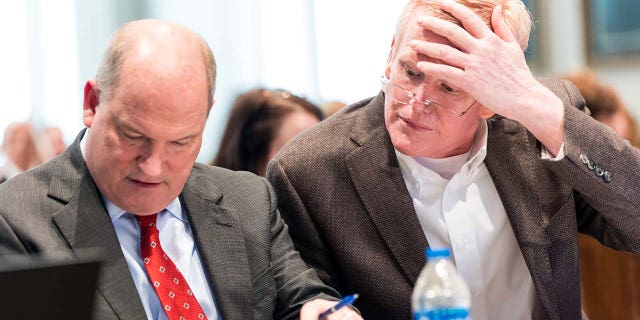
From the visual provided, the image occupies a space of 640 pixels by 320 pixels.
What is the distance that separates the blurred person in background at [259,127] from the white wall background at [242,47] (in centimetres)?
168

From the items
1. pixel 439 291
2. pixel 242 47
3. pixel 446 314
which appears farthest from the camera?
pixel 242 47

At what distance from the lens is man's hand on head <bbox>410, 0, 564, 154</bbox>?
2092 mm

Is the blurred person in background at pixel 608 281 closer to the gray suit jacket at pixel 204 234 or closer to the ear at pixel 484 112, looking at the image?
the ear at pixel 484 112

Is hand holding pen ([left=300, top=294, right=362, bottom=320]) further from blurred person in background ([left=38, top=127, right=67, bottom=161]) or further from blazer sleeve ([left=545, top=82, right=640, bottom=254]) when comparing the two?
blurred person in background ([left=38, top=127, right=67, bottom=161])

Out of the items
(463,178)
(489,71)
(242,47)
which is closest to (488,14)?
(489,71)

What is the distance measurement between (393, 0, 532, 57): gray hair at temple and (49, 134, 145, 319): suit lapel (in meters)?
0.82

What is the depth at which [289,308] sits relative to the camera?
2.04 m

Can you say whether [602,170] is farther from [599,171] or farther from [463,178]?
[463,178]

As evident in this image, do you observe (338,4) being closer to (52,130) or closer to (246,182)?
(52,130)

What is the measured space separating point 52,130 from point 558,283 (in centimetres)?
347

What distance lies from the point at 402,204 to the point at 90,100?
76 cm

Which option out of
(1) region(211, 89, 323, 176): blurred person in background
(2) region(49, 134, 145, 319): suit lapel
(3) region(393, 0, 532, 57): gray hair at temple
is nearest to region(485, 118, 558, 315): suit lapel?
(3) region(393, 0, 532, 57): gray hair at temple

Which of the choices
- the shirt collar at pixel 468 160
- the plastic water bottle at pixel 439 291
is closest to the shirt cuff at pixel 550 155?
the shirt collar at pixel 468 160

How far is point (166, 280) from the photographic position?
1.88 m
